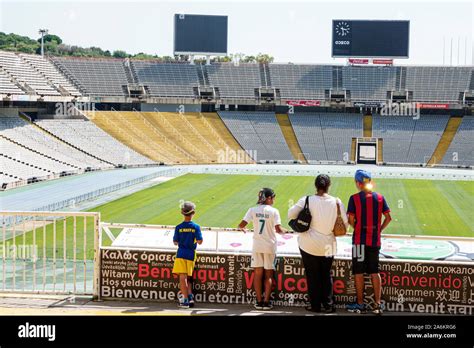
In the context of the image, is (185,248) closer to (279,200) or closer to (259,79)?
(279,200)

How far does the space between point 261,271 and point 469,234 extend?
62.7 ft

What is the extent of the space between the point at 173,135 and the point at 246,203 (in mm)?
34044

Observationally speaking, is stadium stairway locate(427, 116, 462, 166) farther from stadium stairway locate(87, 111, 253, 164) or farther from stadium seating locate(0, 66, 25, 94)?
stadium seating locate(0, 66, 25, 94)

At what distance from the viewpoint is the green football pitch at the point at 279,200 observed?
28844 mm

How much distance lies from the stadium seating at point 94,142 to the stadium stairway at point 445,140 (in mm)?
27115

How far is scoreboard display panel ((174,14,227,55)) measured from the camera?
76000mm

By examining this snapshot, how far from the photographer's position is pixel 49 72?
226 ft

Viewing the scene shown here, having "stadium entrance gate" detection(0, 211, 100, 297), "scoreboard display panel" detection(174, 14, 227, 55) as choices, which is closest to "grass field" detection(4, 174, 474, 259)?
"stadium entrance gate" detection(0, 211, 100, 297)

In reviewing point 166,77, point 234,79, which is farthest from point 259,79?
point 166,77

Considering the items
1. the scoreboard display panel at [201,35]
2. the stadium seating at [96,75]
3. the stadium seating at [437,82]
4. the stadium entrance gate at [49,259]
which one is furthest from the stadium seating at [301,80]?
the stadium entrance gate at [49,259]

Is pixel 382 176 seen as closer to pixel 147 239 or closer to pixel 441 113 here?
pixel 441 113

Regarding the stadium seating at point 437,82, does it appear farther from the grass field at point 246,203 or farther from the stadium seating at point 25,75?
the stadium seating at point 25,75

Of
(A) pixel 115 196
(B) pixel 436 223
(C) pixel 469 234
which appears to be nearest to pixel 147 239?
(C) pixel 469 234

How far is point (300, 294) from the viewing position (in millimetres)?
9430
